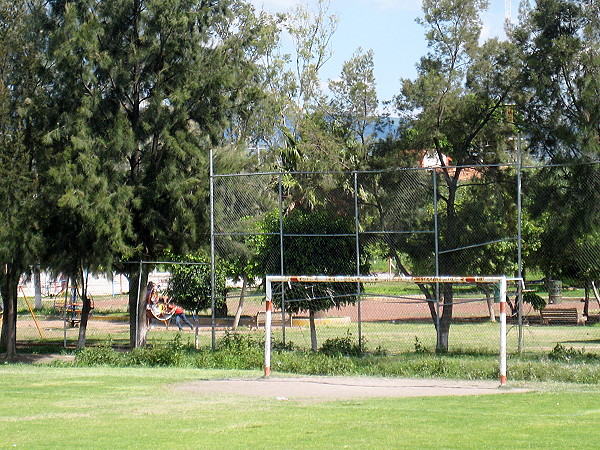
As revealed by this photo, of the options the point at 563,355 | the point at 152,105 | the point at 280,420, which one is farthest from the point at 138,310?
the point at 280,420

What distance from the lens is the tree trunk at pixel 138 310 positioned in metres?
23.8

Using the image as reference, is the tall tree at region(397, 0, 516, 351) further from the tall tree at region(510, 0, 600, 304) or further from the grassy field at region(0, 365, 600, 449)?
the grassy field at region(0, 365, 600, 449)

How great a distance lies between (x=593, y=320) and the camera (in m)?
41.3

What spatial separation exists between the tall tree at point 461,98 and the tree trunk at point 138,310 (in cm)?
767

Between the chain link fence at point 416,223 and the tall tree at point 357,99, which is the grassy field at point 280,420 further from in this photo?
the tall tree at point 357,99

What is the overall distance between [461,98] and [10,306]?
1387 cm

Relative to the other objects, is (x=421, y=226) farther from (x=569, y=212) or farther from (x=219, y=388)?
(x=219, y=388)

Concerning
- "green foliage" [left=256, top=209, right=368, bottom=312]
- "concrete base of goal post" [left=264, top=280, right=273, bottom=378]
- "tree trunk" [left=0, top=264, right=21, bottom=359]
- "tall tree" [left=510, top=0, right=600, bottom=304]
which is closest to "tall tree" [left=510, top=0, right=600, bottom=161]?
"tall tree" [left=510, top=0, right=600, bottom=304]

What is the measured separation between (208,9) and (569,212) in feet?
34.9

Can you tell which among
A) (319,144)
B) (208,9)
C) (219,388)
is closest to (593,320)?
(319,144)

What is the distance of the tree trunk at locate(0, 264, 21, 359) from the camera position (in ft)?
80.6

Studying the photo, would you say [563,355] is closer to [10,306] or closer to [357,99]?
[357,99]

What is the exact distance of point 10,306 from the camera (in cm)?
2542

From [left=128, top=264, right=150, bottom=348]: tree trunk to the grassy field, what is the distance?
24.6 ft
